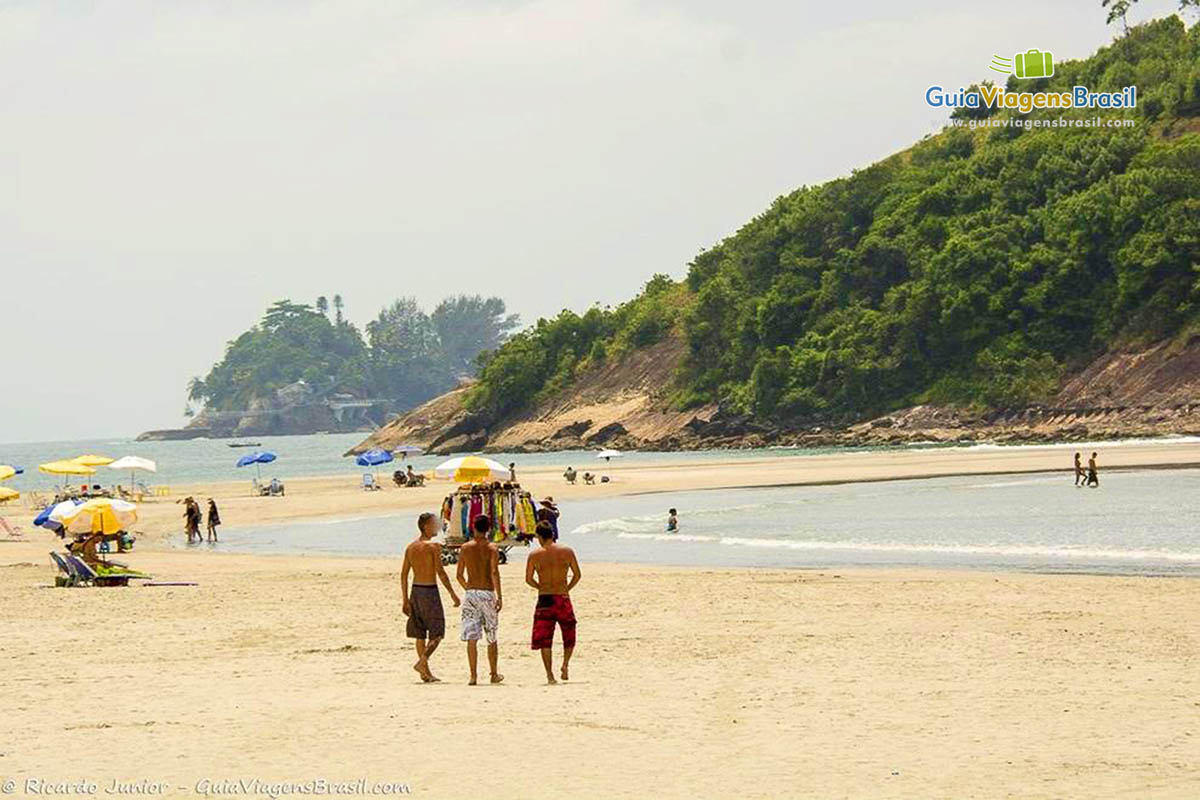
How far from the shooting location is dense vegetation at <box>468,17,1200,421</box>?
293 feet

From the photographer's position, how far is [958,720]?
11.4 m

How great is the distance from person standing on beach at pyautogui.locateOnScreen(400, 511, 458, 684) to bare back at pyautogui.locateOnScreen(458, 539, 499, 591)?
0.51 meters

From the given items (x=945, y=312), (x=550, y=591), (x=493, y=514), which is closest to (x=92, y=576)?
(x=493, y=514)

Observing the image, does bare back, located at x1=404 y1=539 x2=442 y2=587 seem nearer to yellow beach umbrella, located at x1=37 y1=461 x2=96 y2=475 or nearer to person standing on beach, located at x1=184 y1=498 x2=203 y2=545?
person standing on beach, located at x1=184 y1=498 x2=203 y2=545

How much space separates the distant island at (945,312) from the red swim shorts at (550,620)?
69.8 meters

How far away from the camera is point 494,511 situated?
88.8 feet

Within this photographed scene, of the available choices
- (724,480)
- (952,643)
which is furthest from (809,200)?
(952,643)

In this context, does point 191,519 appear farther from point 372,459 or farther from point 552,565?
point 372,459

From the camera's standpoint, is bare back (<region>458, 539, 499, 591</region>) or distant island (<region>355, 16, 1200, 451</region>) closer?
bare back (<region>458, 539, 499, 591</region>)

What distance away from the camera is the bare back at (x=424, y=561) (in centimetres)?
1416

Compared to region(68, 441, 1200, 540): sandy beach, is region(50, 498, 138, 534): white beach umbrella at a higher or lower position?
higher

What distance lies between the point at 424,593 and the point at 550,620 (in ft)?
4.93

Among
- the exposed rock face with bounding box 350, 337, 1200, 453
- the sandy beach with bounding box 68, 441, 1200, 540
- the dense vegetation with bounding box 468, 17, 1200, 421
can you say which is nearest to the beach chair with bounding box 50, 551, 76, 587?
the sandy beach with bounding box 68, 441, 1200, 540

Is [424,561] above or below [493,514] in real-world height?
above
